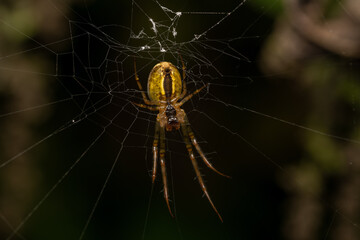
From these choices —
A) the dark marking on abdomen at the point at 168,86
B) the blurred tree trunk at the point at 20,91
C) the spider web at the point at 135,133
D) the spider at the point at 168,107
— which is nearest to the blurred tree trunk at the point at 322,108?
the spider web at the point at 135,133

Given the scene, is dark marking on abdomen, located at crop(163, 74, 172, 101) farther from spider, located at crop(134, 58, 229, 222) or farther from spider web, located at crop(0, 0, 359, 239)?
spider web, located at crop(0, 0, 359, 239)

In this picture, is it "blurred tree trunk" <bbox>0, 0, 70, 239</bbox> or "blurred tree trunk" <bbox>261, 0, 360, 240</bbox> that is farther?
"blurred tree trunk" <bbox>0, 0, 70, 239</bbox>

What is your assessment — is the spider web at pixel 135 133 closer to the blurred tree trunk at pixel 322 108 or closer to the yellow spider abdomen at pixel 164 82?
the blurred tree trunk at pixel 322 108

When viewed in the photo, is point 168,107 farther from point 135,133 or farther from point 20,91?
point 20,91

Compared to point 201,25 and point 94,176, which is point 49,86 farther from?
point 201,25

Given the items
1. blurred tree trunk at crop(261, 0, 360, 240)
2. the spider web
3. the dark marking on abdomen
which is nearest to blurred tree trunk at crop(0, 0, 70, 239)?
the spider web
